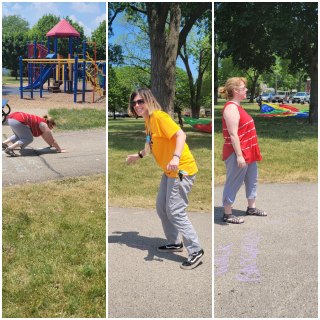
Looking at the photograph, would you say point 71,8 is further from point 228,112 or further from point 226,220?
point 226,220

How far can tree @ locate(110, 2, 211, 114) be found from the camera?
6.58ft

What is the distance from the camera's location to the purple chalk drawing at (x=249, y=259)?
239 cm

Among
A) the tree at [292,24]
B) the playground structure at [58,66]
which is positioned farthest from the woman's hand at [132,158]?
the tree at [292,24]

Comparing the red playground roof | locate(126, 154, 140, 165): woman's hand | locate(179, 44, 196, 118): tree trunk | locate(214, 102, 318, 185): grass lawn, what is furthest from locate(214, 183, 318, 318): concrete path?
the red playground roof

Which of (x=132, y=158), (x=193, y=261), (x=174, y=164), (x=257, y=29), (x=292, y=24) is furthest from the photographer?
(x=292, y=24)

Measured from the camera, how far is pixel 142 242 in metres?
2.26

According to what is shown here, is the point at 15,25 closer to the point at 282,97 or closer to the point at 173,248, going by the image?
the point at 173,248

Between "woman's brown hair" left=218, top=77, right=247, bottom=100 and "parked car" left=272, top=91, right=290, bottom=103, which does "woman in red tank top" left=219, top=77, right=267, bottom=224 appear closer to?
"woman's brown hair" left=218, top=77, right=247, bottom=100

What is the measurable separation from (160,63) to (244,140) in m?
0.72

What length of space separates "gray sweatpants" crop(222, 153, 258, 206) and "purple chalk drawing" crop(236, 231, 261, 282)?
10.0 inches

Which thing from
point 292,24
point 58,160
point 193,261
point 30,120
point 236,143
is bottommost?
point 193,261

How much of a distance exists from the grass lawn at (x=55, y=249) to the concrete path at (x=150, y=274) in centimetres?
21

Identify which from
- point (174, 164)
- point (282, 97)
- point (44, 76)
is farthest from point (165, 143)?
point (282, 97)

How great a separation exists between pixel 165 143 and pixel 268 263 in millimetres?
1004
